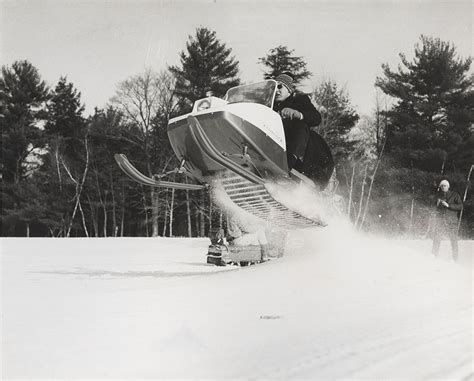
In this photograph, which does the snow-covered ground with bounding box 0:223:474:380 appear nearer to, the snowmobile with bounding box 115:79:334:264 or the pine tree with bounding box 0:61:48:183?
the snowmobile with bounding box 115:79:334:264

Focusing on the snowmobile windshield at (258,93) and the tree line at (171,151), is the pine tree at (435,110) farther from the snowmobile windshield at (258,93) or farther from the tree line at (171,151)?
the snowmobile windshield at (258,93)

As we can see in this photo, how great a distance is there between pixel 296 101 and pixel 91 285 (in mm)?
3075

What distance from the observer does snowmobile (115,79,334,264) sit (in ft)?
16.2

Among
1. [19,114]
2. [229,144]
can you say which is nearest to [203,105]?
[229,144]

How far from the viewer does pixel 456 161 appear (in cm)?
2064

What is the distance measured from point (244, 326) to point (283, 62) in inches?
745

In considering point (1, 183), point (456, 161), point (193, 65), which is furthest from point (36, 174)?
point (456, 161)

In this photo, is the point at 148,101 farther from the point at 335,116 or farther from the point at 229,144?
the point at 229,144

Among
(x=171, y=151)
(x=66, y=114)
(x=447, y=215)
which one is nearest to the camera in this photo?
(x=447, y=215)

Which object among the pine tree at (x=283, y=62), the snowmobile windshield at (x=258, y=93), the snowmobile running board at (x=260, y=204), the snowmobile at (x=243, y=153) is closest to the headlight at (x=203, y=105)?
the snowmobile at (x=243, y=153)

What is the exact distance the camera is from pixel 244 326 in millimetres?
2670

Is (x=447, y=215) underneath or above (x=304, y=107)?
underneath

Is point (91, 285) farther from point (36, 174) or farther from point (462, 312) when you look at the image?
point (36, 174)

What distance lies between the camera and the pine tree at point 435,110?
19953 millimetres
